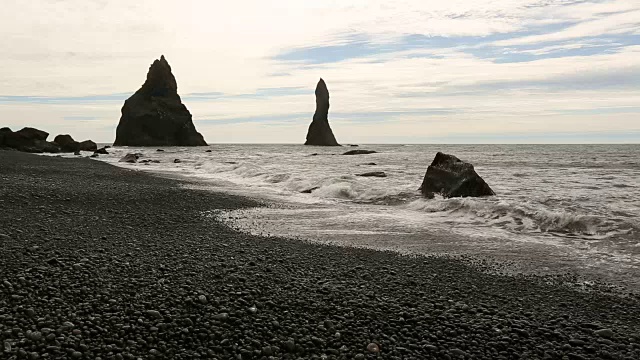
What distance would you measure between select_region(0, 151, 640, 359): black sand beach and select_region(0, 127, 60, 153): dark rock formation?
165 ft

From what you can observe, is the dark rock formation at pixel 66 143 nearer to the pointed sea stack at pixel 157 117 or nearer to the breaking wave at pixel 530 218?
the breaking wave at pixel 530 218

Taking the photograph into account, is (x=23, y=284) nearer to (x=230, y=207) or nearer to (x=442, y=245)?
(x=442, y=245)

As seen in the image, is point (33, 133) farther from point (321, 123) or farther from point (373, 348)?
point (321, 123)

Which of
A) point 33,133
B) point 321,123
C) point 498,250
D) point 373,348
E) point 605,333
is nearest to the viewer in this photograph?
point 373,348

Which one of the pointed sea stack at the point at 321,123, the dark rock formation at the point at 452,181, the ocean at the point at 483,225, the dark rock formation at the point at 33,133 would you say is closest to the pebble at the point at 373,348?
the ocean at the point at 483,225

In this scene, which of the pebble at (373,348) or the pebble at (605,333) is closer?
the pebble at (373,348)

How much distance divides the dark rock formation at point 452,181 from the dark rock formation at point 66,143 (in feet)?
171

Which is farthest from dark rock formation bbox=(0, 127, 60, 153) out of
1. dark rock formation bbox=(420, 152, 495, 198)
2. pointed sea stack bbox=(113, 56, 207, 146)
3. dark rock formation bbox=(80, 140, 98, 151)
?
pointed sea stack bbox=(113, 56, 207, 146)

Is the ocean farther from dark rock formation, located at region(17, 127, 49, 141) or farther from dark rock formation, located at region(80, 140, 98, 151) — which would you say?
dark rock formation, located at region(80, 140, 98, 151)

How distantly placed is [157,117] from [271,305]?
113781mm

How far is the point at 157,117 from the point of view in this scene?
362 ft

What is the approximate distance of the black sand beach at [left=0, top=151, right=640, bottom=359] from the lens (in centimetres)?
379

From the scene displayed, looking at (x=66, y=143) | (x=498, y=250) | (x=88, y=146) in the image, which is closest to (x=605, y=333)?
(x=498, y=250)

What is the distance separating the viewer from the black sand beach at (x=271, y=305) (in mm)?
3785
